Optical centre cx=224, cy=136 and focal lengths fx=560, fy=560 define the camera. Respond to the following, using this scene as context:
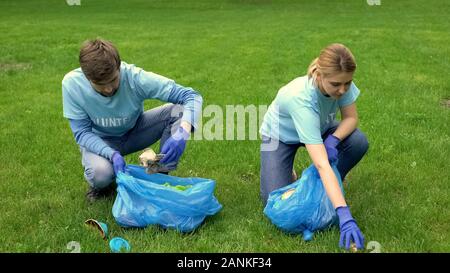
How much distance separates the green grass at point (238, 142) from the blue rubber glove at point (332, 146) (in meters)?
0.41

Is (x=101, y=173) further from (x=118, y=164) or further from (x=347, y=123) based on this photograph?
(x=347, y=123)

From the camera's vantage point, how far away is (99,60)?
9.88 feet

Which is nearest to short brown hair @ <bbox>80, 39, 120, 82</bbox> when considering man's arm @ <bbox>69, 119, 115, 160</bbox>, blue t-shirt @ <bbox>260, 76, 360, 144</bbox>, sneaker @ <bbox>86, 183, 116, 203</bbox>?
man's arm @ <bbox>69, 119, 115, 160</bbox>

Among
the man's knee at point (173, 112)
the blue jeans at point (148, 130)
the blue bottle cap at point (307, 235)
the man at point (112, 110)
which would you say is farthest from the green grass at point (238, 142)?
the man's knee at point (173, 112)

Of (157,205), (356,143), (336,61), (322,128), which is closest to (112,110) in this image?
(157,205)

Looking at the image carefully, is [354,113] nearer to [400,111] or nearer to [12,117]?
[400,111]

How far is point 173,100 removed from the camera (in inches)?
137

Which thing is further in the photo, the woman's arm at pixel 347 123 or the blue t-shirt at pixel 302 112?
the woman's arm at pixel 347 123

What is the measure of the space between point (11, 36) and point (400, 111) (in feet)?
28.3

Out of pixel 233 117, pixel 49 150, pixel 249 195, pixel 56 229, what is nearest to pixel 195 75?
pixel 233 117

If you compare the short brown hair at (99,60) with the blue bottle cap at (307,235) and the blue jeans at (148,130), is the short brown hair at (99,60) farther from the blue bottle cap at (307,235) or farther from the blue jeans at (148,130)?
the blue bottle cap at (307,235)

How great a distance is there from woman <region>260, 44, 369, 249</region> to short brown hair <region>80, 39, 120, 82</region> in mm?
998

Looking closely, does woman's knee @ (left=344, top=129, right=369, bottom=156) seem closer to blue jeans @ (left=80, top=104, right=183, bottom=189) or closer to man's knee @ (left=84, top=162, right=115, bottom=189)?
blue jeans @ (left=80, top=104, right=183, bottom=189)

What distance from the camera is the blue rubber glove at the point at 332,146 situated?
317 centimetres
